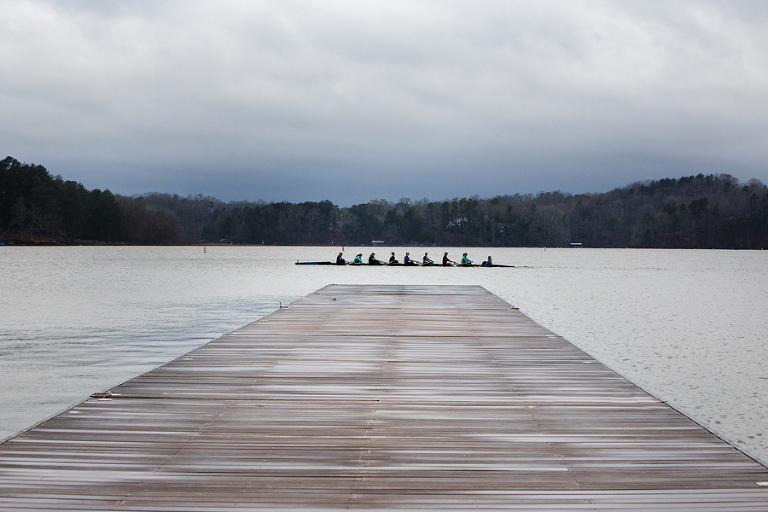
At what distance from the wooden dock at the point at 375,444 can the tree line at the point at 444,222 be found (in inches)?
4538

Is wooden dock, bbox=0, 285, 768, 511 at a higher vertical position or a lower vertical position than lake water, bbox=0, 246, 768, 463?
higher

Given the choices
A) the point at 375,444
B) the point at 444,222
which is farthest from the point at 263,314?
the point at 444,222

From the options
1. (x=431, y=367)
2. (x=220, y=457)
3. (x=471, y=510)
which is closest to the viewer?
(x=471, y=510)

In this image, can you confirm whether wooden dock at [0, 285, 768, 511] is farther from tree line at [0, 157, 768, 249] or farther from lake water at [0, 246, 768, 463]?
tree line at [0, 157, 768, 249]

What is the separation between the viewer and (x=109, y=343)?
14.5 metres

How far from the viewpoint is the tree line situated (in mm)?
122250

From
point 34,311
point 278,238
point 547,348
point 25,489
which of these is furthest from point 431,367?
point 278,238

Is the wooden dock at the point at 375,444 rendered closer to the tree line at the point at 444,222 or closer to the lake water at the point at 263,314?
the lake water at the point at 263,314

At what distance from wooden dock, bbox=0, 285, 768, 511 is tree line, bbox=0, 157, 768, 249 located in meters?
115

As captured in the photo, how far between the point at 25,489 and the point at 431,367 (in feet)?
17.8

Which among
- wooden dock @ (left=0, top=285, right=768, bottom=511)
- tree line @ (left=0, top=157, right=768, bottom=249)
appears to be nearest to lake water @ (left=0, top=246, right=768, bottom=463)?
wooden dock @ (left=0, top=285, right=768, bottom=511)

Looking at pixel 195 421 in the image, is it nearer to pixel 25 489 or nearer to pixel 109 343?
pixel 25 489

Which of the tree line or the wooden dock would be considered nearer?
the wooden dock

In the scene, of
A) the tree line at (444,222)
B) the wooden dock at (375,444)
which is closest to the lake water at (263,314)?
the wooden dock at (375,444)
